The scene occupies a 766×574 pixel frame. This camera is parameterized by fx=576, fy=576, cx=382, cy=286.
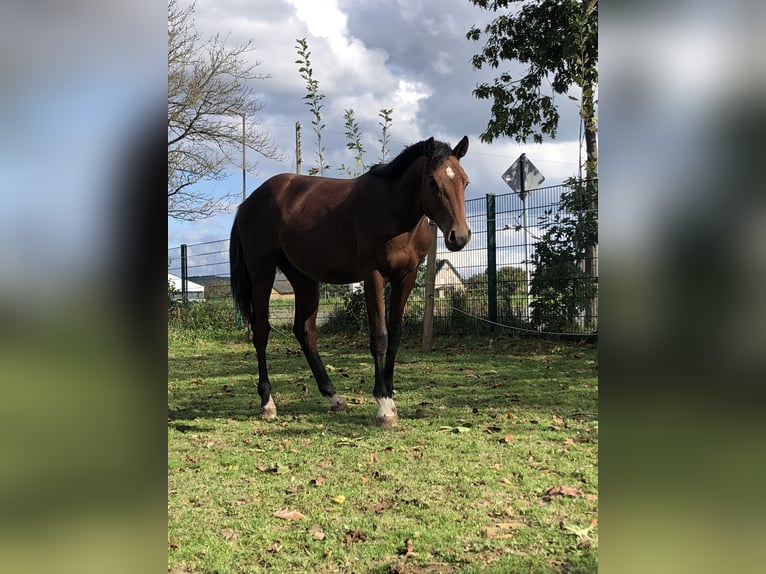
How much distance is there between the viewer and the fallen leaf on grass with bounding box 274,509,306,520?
8.02 ft

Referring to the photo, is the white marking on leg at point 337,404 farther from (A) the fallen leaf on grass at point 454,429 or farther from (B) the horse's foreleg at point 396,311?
(A) the fallen leaf on grass at point 454,429

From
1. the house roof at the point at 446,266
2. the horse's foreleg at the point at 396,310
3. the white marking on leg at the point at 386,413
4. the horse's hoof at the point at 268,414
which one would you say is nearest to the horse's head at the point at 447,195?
the horse's foreleg at the point at 396,310

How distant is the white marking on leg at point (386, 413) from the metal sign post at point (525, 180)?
185 inches

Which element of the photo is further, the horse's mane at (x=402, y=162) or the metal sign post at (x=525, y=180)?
the metal sign post at (x=525, y=180)

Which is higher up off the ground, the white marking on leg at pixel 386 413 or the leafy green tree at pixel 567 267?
the leafy green tree at pixel 567 267

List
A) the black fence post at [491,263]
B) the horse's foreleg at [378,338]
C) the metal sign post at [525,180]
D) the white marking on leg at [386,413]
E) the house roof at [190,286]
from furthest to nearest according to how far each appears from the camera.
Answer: the house roof at [190,286] → the black fence post at [491,263] → the metal sign post at [525,180] → the horse's foreleg at [378,338] → the white marking on leg at [386,413]

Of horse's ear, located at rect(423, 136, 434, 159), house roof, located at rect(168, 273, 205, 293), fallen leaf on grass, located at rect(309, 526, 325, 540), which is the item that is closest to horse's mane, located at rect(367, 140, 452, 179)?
horse's ear, located at rect(423, 136, 434, 159)

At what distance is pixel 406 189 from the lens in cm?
430

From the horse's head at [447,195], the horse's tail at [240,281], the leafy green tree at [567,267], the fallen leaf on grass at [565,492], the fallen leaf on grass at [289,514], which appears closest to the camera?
the fallen leaf on grass at [289,514]

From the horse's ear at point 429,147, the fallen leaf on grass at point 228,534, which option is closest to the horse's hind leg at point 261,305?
the horse's ear at point 429,147

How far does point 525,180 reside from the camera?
8578 mm

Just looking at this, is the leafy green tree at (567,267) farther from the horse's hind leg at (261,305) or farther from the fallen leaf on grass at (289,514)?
the fallen leaf on grass at (289,514)

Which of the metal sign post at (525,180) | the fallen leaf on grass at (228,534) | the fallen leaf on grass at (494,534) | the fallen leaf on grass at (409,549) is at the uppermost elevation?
the metal sign post at (525,180)

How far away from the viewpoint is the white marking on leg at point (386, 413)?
13.1 ft
